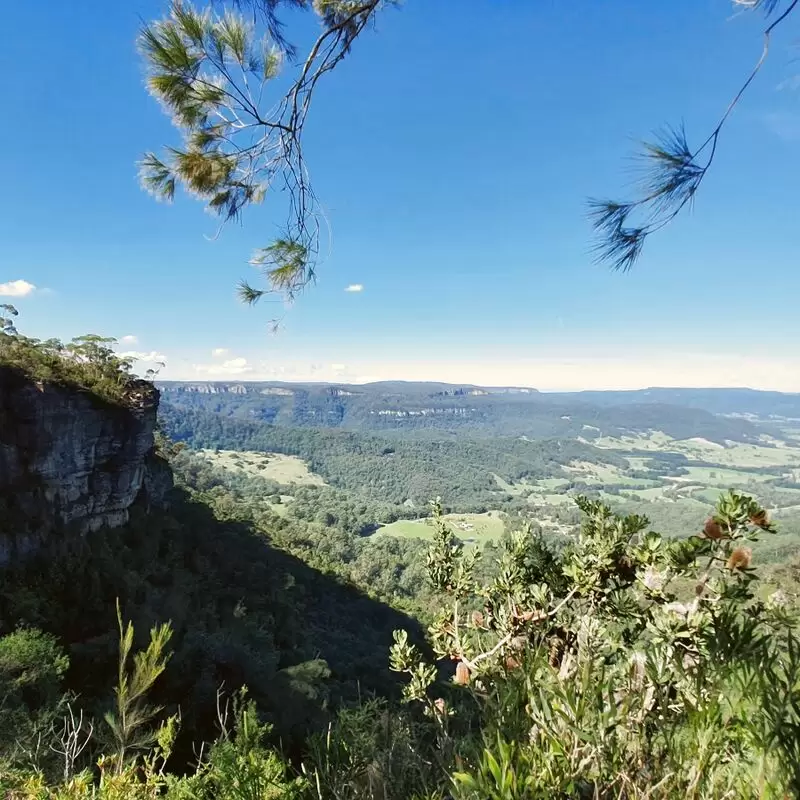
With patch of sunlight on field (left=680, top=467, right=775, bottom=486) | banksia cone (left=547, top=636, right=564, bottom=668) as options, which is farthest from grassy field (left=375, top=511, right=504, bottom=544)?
patch of sunlight on field (left=680, top=467, right=775, bottom=486)

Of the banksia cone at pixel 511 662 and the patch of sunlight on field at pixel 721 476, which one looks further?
the patch of sunlight on field at pixel 721 476

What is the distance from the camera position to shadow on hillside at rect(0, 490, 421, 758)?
38.1ft

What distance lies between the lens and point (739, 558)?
6.24ft

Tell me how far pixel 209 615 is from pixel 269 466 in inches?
3684

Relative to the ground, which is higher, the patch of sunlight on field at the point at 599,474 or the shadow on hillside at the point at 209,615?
the shadow on hillside at the point at 209,615

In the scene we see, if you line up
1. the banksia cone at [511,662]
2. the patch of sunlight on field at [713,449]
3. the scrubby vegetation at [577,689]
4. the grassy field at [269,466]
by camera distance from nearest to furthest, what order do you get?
the scrubby vegetation at [577,689]
the banksia cone at [511,662]
the grassy field at [269,466]
the patch of sunlight on field at [713,449]

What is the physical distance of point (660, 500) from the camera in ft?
307

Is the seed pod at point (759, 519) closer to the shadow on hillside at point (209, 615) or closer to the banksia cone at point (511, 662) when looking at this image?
the banksia cone at point (511, 662)

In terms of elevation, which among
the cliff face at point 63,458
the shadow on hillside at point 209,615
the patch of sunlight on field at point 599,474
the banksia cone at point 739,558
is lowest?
the patch of sunlight on field at point 599,474

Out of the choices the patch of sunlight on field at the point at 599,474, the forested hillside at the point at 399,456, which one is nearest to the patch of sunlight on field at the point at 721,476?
the patch of sunlight on field at the point at 599,474

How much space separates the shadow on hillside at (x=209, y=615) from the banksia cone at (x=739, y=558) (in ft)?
24.6

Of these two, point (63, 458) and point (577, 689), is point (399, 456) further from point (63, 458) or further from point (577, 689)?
point (577, 689)

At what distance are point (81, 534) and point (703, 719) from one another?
837 inches

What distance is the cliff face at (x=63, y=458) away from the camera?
15273 millimetres
